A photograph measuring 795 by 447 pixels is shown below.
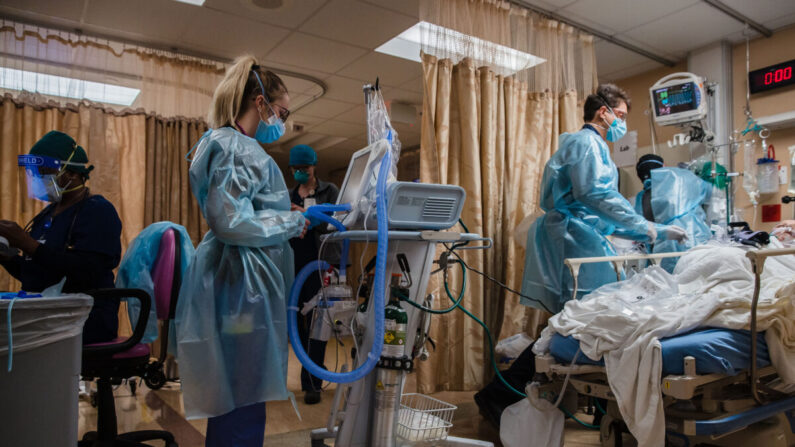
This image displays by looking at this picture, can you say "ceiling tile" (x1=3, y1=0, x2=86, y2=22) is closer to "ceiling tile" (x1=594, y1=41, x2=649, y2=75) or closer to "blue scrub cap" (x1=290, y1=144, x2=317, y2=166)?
"blue scrub cap" (x1=290, y1=144, x2=317, y2=166)

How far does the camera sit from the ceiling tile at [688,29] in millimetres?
3668

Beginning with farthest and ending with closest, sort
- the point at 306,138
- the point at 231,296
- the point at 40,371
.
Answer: the point at 306,138 < the point at 231,296 < the point at 40,371

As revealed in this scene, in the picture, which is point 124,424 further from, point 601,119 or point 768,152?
point 768,152

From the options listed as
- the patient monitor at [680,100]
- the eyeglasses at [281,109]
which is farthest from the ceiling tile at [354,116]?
the eyeglasses at [281,109]

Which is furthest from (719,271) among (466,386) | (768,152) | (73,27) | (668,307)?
(73,27)

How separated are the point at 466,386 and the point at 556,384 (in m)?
1.08

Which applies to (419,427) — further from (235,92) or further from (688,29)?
(688,29)

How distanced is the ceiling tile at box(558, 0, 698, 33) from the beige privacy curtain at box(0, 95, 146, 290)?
333 centimetres

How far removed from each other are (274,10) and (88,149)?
1.73 meters

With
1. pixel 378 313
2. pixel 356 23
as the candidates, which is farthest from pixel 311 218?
pixel 356 23

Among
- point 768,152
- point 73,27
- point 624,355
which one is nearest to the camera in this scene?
point 624,355

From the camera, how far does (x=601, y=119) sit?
Answer: 8.88ft

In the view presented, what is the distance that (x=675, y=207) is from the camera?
2.98 meters

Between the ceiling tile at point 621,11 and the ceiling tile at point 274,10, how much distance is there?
1.74m
